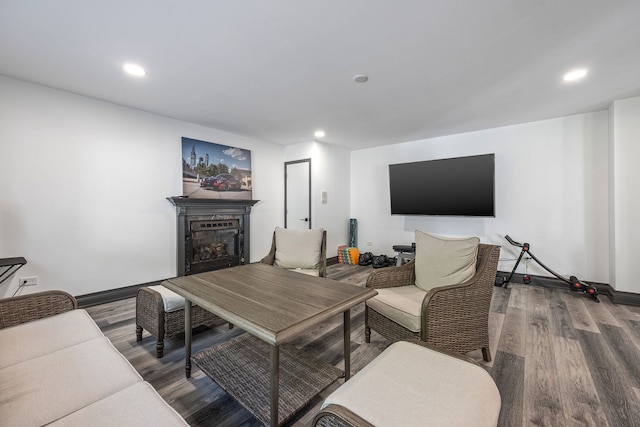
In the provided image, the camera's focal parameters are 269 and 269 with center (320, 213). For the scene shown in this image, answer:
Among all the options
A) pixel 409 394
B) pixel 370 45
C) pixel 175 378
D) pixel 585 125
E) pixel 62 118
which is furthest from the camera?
pixel 585 125

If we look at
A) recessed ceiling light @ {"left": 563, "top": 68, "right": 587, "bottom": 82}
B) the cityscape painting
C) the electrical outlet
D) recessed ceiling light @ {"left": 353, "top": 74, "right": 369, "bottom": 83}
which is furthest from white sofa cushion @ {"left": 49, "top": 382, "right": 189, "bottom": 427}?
recessed ceiling light @ {"left": 563, "top": 68, "right": 587, "bottom": 82}

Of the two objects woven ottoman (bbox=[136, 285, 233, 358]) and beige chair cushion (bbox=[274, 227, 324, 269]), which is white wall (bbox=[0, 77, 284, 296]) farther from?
beige chair cushion (bbox=[274, 227, 324, 269])

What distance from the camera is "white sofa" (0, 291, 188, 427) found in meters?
0.90

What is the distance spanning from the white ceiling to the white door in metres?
1.73

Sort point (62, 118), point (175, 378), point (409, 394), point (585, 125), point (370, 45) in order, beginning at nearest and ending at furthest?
1. point (409, 394)
2. point (175, 378)
3. point (370, 45)
4. point (62, 118)
5. point (585, 125)

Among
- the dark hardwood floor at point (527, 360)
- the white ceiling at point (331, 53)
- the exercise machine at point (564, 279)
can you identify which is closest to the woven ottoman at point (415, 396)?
the dark hardwood floor at point (527, 360)

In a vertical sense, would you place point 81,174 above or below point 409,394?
above

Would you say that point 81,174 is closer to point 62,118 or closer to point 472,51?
point 62,118

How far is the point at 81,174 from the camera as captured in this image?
3105mm

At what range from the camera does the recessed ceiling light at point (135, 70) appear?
2.43 metres

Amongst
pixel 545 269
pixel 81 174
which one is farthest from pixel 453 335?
pixel 81 174

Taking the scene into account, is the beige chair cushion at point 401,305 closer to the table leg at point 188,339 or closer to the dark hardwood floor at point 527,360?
the dark hardwood floor at point 527,360

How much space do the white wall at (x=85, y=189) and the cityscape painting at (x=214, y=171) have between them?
137mm

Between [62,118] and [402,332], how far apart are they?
4.07 metres
